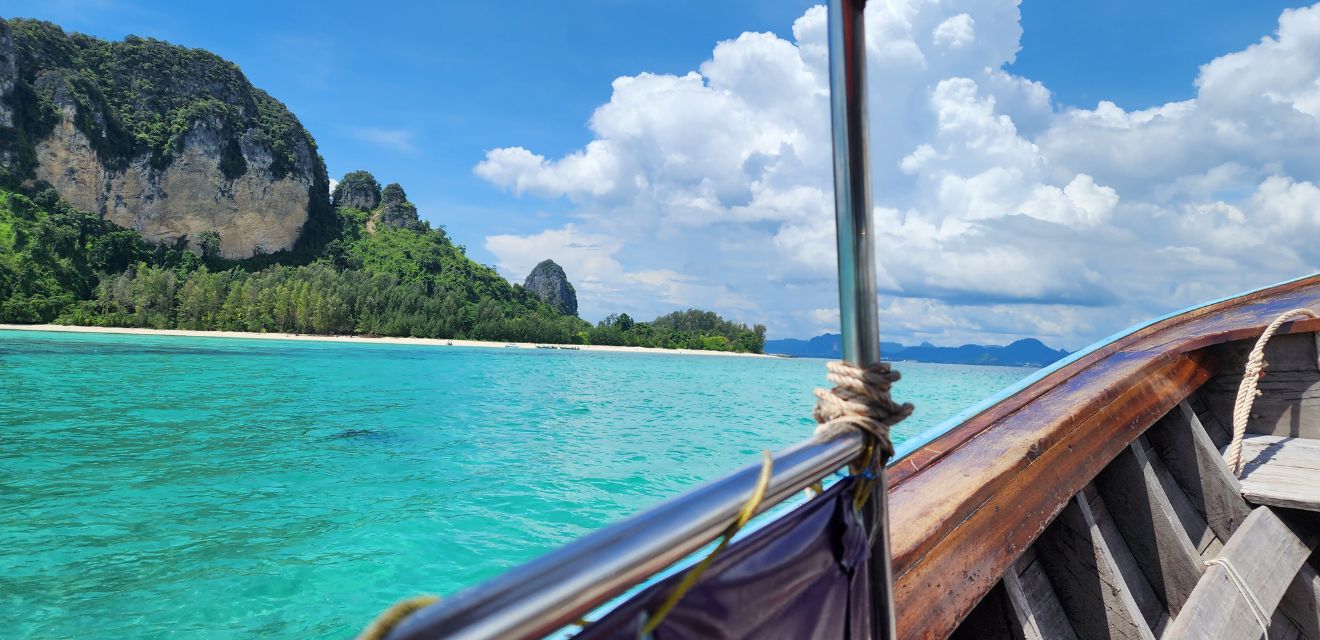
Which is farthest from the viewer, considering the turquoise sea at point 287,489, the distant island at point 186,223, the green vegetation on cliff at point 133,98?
the green vegetation on cliff at point 133,98

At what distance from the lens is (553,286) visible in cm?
8838

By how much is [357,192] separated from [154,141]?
76.4ft

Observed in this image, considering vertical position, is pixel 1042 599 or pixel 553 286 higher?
pixel 553 286

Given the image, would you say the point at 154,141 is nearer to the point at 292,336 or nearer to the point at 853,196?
the point at 292,336

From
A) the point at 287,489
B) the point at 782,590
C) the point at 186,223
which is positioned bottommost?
the point at 287,489

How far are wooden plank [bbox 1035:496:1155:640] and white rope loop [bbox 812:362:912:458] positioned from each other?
41.7 inches

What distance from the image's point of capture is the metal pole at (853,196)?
671 millimetres

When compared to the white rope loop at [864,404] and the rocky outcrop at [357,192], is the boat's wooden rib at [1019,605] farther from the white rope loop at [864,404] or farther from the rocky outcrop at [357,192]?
the rocky outcrop at [357,192]

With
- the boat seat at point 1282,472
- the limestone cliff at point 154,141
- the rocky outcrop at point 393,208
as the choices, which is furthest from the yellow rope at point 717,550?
the rocky outcrop at point 393,208

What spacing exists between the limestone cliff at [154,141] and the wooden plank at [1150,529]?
58.5m

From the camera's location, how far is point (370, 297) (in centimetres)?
4816

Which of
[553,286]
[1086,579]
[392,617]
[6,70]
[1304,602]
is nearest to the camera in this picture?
[392,617]

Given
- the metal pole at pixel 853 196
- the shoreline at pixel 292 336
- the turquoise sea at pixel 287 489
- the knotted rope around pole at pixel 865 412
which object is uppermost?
the metal pole at pixel 853 196

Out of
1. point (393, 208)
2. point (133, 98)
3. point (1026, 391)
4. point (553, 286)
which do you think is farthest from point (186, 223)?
point (1026, 391)
